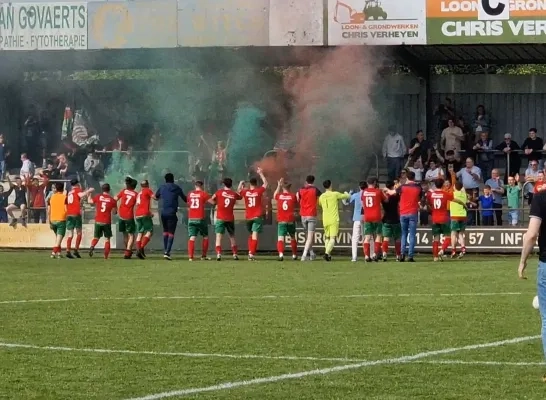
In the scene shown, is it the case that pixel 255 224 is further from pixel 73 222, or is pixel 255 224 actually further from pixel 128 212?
pixel 73 222

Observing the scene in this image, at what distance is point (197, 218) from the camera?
2798 cm

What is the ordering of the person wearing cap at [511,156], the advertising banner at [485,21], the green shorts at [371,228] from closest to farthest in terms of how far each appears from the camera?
the green shorts at [371,228] → the advertising banner at [485,21] → the person wearing cap at [511,156]

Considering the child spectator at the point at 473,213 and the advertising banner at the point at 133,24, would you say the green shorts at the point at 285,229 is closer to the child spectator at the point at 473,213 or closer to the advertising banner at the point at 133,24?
the child spectator at the point at 473,213

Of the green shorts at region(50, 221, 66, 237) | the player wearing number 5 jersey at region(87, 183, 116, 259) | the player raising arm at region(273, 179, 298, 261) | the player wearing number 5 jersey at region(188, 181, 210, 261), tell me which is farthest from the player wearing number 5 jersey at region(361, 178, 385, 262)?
the green shorts at region(50, 221, 66, 237)

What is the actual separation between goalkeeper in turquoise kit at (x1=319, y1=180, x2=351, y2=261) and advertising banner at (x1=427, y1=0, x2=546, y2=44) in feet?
15.1

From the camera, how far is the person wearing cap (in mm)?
31469

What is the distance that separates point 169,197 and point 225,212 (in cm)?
135

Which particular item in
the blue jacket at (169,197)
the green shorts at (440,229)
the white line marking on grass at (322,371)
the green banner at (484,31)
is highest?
the green banner at (484,31)

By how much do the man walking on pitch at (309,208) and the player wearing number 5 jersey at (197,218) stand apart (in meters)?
2.14

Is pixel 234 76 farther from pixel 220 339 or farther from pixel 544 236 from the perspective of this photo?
pixel 544 236

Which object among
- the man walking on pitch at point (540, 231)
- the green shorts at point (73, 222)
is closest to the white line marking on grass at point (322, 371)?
the man walking on pitch at point (540, 231)

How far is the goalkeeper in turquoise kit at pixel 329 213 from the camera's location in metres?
27.4

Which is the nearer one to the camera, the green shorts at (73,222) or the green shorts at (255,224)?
the green shorts at (255,224)

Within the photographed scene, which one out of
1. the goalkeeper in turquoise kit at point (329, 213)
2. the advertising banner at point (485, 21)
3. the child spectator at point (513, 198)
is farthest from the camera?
the child spectator at point (513, 198)
